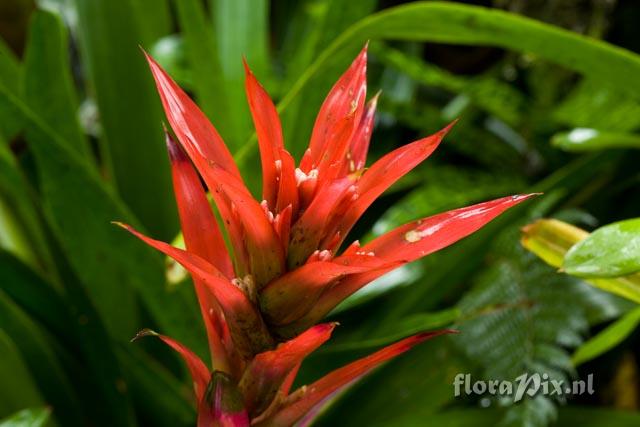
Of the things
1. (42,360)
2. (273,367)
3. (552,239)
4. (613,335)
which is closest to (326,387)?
(273,367)

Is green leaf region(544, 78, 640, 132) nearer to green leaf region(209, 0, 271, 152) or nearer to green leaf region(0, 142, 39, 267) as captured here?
green leaf region(209, 0, 271, 152)

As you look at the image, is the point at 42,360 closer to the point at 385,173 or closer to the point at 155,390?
the point at 155,390

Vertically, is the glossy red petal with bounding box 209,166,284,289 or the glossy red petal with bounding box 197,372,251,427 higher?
the glossy red petal with bounding box 209,166,284,289

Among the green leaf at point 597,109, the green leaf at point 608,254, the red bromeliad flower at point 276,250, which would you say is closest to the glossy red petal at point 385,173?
the red bromeliad flower at point 276,250

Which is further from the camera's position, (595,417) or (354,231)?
(354,231)

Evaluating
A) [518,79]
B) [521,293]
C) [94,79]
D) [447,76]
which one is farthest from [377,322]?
[518,79]

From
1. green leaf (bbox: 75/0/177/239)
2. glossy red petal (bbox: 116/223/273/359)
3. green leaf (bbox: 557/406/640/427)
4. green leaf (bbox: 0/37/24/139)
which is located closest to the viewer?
glossy red petal (bbox: 116/223/273/359)

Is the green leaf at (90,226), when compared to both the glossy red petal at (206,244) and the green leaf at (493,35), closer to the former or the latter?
the green leaf at (493,35)

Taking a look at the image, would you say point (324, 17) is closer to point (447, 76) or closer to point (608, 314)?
point (447, 76)

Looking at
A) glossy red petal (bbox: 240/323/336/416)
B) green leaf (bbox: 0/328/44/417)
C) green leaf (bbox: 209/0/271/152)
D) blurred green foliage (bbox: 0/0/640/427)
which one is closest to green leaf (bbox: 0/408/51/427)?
blurred green foliage (bbox: 0/0/640/427)
